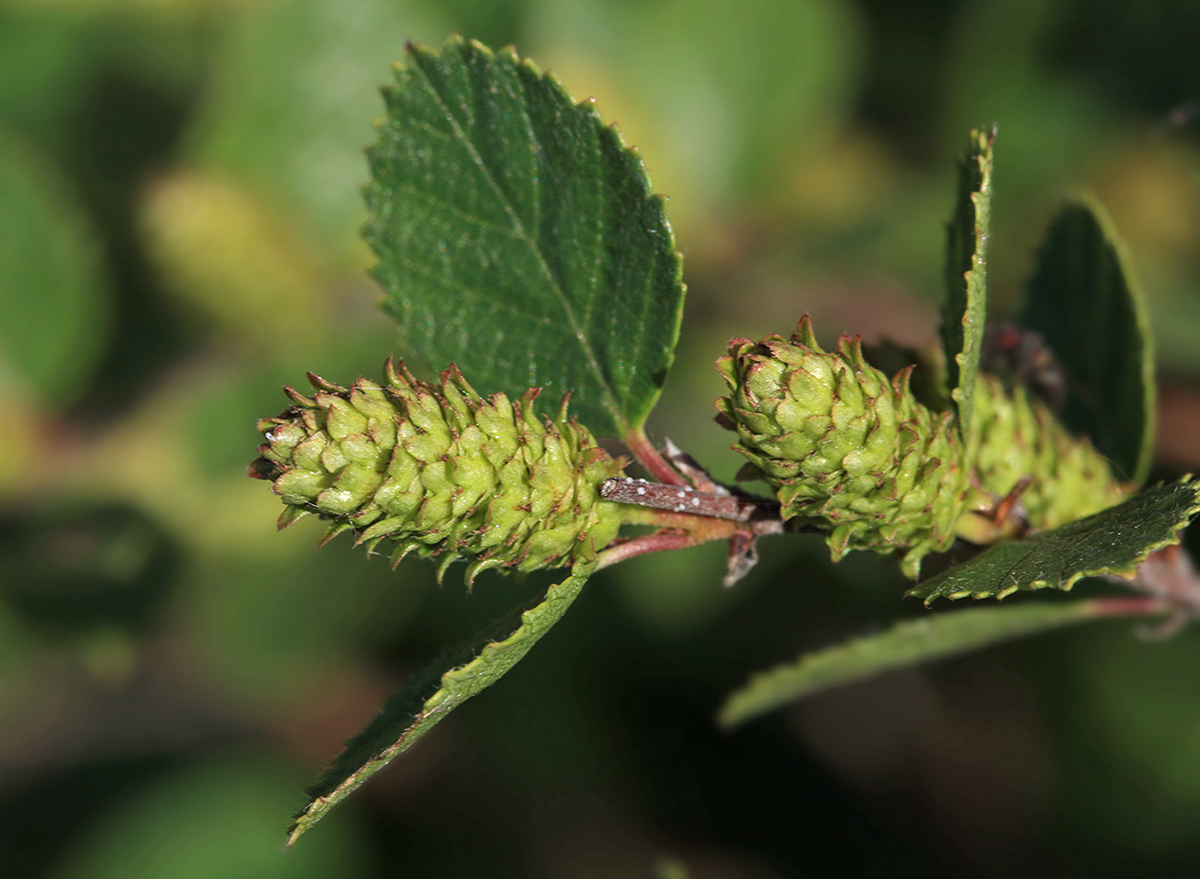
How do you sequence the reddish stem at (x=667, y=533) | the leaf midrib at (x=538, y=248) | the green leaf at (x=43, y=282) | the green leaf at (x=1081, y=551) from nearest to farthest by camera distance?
the green leaf at (x=1081, y=551), the reddish stem at (x=667, y=533), the leaf midrib at (x=538, y=248), the green leaf at (x=43, y=282)

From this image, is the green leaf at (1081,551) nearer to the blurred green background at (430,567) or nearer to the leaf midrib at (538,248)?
the leaf midrib at (538,248)

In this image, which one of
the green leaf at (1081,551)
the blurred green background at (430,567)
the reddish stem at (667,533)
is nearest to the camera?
the green leaf at (1081,551)

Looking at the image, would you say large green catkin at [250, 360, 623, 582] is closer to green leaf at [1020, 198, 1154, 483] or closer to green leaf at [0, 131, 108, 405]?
green leaf at [1020, 198, 1154, 483]

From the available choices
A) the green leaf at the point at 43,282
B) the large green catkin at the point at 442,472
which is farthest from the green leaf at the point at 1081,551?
the green leaf at the point at 43,282

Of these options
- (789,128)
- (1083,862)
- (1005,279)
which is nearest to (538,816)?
(1083,862)

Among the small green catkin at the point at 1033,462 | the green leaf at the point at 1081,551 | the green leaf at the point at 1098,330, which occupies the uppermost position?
the green leaf at the point at 1098,330

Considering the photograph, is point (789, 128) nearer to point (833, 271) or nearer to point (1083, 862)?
point (833, 271)

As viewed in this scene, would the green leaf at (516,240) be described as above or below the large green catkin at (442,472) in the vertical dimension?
above

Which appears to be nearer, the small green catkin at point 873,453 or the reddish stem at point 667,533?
the small green catkin at point 873,453
